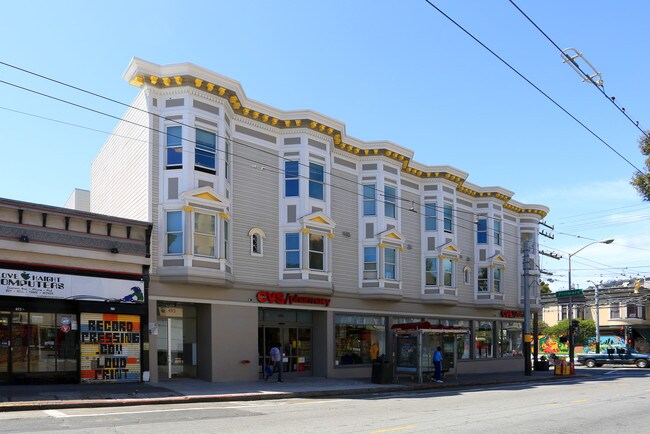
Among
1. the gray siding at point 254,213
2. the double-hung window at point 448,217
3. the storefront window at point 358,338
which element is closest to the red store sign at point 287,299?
the gray siding at point 254,213

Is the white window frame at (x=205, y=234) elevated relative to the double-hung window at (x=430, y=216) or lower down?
lower down

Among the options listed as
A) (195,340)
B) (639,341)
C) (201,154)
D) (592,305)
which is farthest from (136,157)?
(639,341)

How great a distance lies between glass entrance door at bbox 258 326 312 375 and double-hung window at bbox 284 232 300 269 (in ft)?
9.26

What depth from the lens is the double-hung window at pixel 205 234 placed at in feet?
78.2

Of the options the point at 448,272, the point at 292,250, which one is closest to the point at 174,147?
the point at 292,250

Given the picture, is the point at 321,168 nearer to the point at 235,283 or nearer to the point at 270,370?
the point at 235,283

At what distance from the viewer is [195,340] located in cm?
2539

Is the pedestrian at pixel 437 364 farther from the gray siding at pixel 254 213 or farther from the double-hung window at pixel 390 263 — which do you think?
the gray siding at pixel 254 213

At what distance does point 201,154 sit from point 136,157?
270 centimetres

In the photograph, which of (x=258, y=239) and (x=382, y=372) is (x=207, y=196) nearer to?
(x=258, y=239)

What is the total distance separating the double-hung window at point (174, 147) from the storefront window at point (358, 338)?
1100cm

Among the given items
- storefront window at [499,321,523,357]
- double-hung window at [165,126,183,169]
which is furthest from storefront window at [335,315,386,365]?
storefront window at [499,321,523,357]

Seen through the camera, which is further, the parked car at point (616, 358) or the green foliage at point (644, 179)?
the parked car at point (616, 358)

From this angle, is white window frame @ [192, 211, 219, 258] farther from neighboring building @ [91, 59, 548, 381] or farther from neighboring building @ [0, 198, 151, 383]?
neighboring building @ [0, 198, 151, 383]
